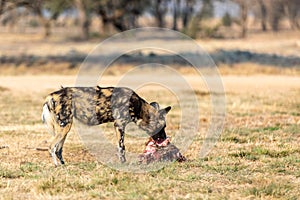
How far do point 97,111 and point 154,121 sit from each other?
855 mm

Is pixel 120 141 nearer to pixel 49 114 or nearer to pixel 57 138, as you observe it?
pixel 57 138

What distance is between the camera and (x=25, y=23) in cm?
8625

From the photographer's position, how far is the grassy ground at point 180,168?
303 inches

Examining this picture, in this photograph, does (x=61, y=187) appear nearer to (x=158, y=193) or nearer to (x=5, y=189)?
(x=5, y=189)

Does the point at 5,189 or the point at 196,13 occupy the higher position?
the point at 196,13

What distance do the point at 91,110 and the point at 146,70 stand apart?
2166cm

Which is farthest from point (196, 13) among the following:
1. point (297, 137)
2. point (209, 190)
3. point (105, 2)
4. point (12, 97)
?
point (209, 190)

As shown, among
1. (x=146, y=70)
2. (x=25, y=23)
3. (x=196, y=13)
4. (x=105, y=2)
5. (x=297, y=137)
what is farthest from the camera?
(x=25, y=23)

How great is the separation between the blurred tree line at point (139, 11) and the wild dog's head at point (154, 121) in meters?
24.3

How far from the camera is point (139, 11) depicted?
48844mm

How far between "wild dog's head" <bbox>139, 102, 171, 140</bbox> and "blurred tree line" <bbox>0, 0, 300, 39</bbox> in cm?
2428

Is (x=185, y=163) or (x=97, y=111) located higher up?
(x=97, y=111)

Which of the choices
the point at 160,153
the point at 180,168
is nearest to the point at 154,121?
the point at 160,153

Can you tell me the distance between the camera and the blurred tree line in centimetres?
4655
